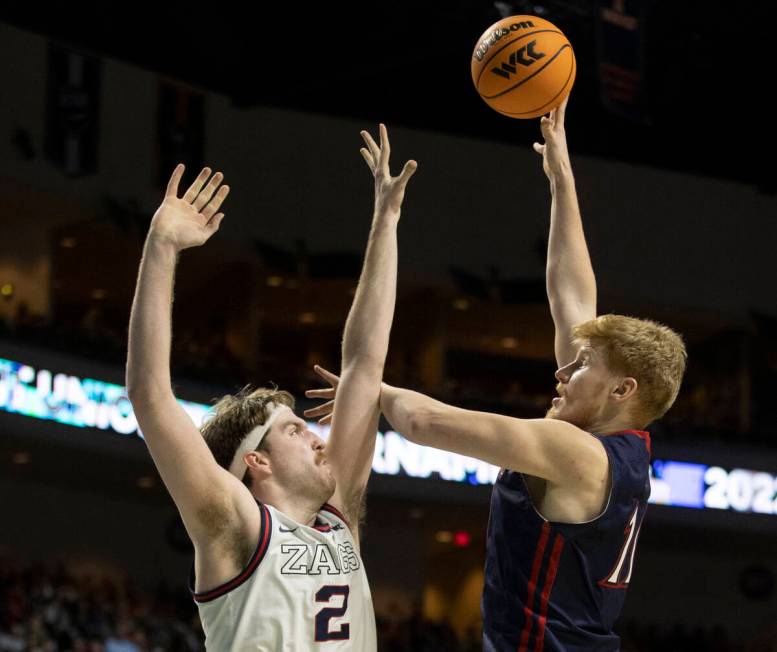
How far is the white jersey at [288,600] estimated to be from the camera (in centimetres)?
377

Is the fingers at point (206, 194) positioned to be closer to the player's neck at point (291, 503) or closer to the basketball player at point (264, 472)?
the basketball player at point (264, 472)

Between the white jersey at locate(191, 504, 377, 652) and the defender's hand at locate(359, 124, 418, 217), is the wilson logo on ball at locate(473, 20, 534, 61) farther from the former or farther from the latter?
the white jersey at locate(191, 504, 377, 652)

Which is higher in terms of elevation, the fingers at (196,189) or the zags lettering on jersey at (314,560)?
the fingers at (196,189)

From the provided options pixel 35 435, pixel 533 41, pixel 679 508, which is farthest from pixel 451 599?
pixel 533 41

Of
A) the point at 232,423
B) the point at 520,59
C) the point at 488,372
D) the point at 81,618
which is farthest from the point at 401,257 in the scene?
the point at 232,423

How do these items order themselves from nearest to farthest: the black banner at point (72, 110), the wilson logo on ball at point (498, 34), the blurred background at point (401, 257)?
the wilson logo on ball at point (498, 34), the black banner at point (72, 110), the blurred background at point (401, 257)

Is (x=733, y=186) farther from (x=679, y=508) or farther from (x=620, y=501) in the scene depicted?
(x=620, y=501)

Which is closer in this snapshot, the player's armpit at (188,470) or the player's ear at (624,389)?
the player's armpit at (188,470)

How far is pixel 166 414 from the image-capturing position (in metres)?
3.66

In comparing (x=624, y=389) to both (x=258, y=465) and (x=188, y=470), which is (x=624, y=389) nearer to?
(x=258, y=465)

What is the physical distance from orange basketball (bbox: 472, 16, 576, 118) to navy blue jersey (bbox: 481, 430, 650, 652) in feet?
6.25

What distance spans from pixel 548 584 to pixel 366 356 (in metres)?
1.00

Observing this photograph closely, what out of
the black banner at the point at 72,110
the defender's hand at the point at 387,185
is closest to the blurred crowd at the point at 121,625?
the black banner at the point at 72,110

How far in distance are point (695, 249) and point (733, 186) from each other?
6.10 ft
